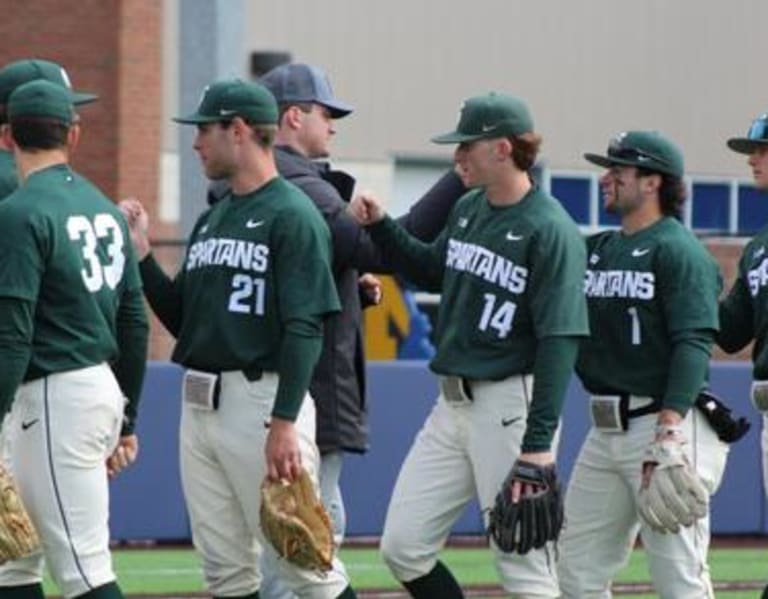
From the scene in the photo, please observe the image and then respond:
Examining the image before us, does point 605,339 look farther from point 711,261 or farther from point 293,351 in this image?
point 293,351

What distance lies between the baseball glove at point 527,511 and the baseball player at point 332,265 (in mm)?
704

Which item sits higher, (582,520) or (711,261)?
(711,261)

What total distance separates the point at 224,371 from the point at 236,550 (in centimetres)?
61

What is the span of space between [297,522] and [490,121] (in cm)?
170

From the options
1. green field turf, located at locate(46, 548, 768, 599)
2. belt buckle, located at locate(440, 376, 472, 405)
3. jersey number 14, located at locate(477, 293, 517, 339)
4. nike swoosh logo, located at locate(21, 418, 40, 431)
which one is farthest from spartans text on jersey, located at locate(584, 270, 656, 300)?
green field turf, located at locate(46, 548, 768, 599)

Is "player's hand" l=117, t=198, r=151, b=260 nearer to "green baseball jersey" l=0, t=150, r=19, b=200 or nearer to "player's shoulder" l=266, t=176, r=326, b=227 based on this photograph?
"green baseball jersey" l=0, t=150, r=19, b=200

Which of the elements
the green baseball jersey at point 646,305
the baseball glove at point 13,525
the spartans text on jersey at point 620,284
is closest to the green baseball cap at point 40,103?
the baseball glove at point 13,525

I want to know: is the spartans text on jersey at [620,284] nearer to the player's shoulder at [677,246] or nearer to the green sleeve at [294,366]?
the player's shoulder at [677,246]

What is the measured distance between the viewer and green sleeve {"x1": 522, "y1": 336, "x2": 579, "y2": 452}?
330 inches

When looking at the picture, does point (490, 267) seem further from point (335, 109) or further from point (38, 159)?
point (38, 159)

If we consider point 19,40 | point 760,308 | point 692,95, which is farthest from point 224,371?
point 692,95

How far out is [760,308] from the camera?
9.52m

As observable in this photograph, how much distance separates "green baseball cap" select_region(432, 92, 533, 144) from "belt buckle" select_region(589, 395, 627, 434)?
43.2 inches

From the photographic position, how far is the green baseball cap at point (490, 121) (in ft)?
29.0
